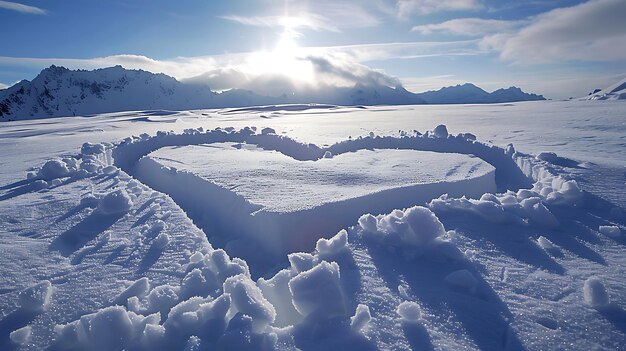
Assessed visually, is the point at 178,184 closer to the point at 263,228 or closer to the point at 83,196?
the point at 83,196

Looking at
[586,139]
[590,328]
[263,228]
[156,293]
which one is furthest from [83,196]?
[586,139]

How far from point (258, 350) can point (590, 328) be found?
4.84ft

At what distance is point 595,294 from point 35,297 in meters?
2.78

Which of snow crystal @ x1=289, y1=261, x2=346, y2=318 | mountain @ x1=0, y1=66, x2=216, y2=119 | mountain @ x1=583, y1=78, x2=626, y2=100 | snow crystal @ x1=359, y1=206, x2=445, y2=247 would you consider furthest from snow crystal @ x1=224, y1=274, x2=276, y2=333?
mountain @ x1=0, y1=66, x2=216, y2=119

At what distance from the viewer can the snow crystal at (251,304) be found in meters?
1.77

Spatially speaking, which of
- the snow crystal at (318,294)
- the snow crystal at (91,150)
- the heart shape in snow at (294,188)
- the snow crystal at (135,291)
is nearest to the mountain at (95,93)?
the snow crystal at (91,150)

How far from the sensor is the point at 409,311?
5.87 ft

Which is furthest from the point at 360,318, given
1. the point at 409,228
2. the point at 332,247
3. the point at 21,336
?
the point at 21,336

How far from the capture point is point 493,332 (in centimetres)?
171

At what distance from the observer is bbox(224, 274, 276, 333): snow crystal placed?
1.77 m

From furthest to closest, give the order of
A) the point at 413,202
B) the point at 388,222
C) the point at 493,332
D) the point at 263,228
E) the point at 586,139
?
the point at 586,139 → the point at 413,202 → the point at 263,228 → the point at 388,222 → the point at 493,332

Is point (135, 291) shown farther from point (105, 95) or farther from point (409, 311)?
point (105, 95)

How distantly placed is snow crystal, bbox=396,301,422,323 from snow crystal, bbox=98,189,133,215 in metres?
2.61

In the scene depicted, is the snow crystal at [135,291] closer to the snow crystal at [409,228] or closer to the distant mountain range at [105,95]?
the snow crystal at [409,228]
